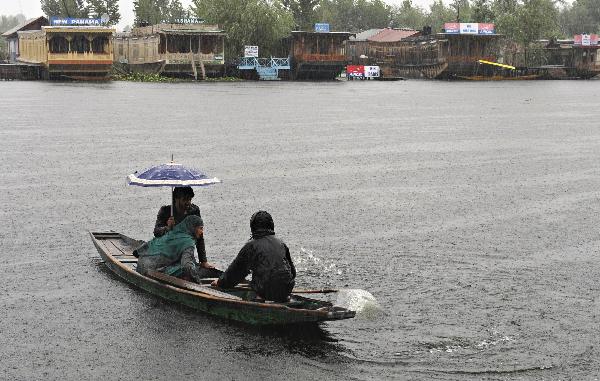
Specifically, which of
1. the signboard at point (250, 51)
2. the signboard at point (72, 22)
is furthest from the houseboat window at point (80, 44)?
the signboard at point (250, 51)

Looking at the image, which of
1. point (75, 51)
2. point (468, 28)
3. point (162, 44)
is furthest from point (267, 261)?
point (468, 28)

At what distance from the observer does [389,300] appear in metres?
14.1

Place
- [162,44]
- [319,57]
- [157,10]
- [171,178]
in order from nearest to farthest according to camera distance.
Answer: [171,178]
[162,44]
[319,57]
[157,10]

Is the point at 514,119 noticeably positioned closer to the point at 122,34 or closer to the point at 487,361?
the point at 487,361

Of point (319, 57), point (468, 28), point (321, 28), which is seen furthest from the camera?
point (468, 28)

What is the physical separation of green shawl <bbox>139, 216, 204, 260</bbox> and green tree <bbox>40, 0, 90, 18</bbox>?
103423mm

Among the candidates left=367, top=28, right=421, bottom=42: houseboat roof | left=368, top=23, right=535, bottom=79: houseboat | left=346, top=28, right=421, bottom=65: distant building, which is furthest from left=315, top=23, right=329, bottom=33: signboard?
left=367, top=28, right=421, bottom=42: houseboat roof

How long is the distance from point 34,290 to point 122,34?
97323mm

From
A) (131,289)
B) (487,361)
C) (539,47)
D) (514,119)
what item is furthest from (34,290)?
(539,47)

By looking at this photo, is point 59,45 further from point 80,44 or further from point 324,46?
point 324,46

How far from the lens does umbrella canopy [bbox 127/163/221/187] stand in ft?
45.3

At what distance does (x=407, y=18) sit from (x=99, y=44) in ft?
323

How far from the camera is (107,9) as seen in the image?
406ft

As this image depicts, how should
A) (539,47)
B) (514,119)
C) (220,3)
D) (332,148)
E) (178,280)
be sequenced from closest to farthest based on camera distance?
(178,280), (332,148), (514,119), (220,3), (539,47)
